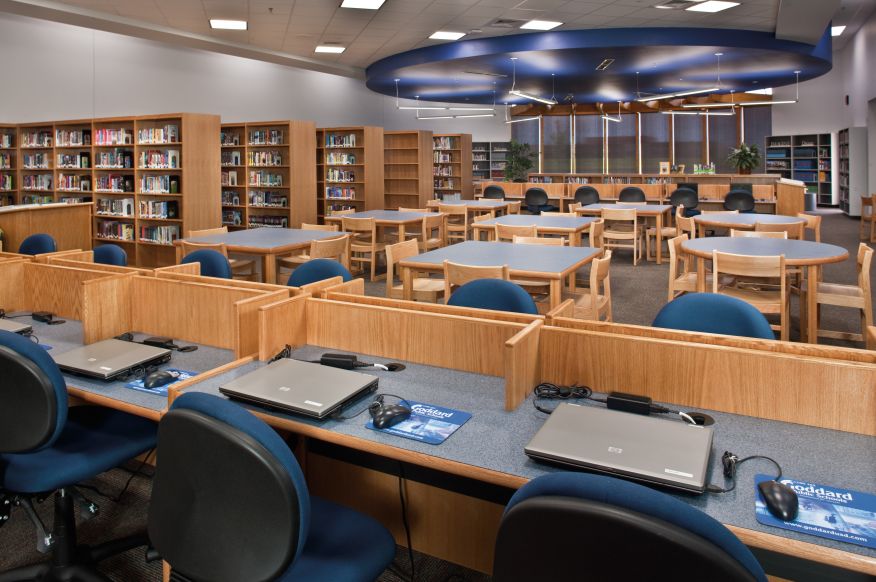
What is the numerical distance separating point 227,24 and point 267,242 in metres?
5.28

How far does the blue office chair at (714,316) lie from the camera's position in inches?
96.1

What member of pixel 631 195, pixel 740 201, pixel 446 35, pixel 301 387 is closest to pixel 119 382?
pixel 301 387

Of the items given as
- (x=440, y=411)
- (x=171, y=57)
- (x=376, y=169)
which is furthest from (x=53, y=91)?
(x=440, y=411)

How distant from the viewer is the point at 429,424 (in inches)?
68.2

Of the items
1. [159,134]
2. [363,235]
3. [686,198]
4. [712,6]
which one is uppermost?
[712,6]

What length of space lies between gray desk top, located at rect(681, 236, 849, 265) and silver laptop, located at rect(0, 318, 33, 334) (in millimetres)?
3953

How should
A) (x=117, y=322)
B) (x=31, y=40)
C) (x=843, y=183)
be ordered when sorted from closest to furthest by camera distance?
(x=117, y=322)
(x=31, y=40)
(x=843, y=183)

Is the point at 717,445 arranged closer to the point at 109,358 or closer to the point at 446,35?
the point at 109,358

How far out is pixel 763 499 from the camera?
1316 mm

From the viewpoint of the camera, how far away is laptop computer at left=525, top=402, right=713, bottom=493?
1.38 meters

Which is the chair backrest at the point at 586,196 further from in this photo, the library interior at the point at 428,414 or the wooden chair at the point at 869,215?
the wooden chair at the point at 869,215

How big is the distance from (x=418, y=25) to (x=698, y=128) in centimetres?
1132

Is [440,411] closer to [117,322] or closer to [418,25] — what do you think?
[117,322]

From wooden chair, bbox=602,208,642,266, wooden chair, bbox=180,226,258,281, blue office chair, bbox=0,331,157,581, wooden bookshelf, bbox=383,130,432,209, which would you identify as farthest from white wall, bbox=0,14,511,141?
blue office chair, bbox=0,331,157,581
